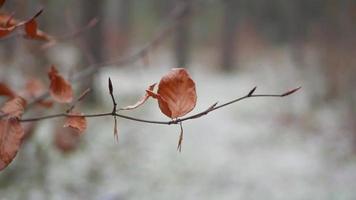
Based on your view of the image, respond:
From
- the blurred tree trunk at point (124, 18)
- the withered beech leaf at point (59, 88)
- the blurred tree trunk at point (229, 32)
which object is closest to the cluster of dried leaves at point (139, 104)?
the withered beech leaf at point (59, 88)

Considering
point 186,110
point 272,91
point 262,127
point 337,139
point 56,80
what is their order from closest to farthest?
point 186,110 < point 56,80 < point 337,139 < point 262,127 < point 272,91

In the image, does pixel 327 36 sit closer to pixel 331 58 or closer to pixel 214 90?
pixel 331 58

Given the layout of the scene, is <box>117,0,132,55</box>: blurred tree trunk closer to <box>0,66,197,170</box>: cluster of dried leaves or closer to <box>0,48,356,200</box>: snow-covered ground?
<box>0,48,356,200</box>: snow-covered ground

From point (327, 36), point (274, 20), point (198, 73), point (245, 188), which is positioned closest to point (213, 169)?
point (245, 188)

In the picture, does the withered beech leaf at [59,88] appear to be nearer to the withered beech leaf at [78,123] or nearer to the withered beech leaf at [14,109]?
the withered beech leaf at [14,109]

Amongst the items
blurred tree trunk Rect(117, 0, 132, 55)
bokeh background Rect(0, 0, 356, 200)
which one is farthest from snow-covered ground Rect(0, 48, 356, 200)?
blurred tree trunk Rect(117, 0, 132, 55)

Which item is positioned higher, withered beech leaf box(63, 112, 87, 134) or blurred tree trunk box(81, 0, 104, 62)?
withered beech leaf box(63, 112, 87, 134)
